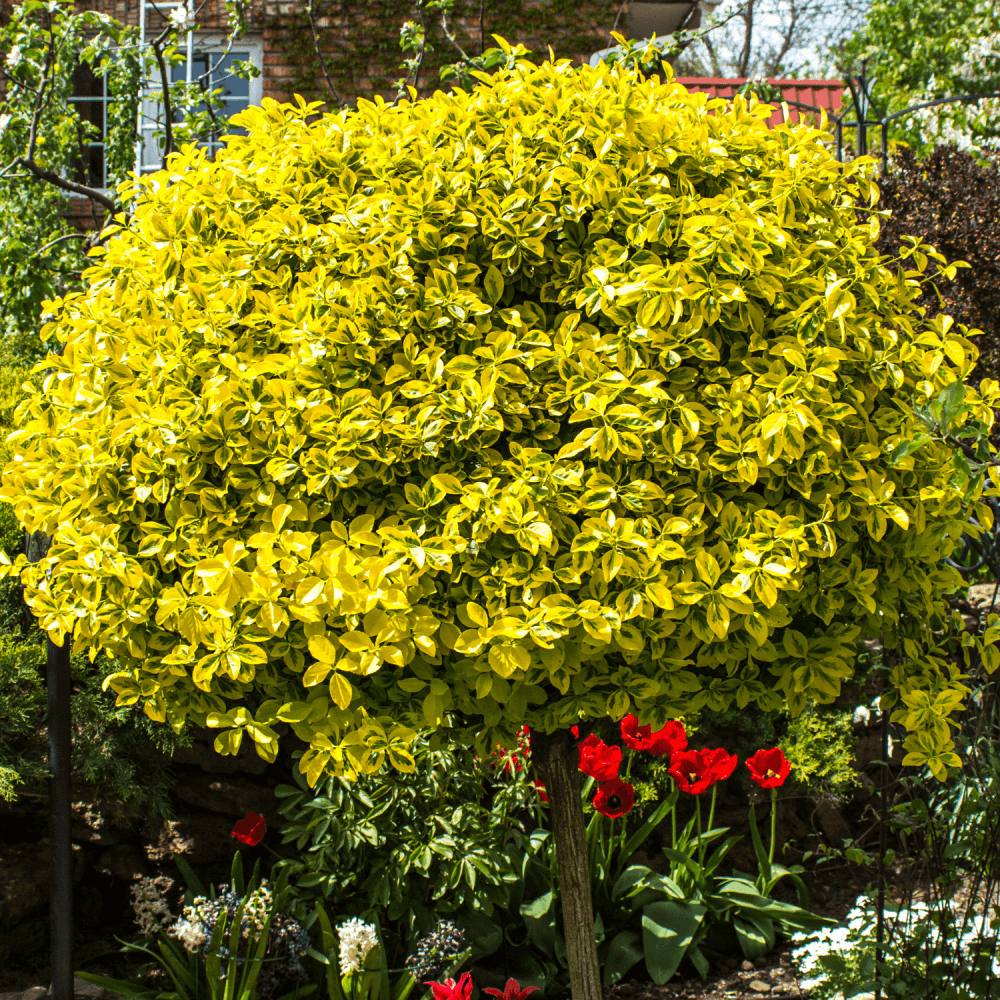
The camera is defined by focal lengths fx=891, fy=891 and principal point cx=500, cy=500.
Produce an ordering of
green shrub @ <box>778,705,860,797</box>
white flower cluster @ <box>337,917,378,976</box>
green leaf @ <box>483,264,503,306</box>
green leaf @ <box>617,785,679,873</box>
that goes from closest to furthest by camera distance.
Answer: green leaf @ <box>483,264,503,306</box> < white flower cluster @ <box>337,917,378,976</box> < green leaf @ <box>617,785,679,873</box> < green shrub @ <box>778,705,860,797</box>

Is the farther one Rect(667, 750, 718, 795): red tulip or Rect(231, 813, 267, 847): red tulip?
Rect(667, 750, 718, 795): red tulip

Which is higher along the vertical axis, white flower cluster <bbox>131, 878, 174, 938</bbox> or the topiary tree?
the topiary tree

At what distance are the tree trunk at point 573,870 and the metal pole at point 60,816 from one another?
157 centimetres

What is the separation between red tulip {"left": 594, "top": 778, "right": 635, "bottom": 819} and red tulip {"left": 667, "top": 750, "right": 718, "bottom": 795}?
0.70 ft

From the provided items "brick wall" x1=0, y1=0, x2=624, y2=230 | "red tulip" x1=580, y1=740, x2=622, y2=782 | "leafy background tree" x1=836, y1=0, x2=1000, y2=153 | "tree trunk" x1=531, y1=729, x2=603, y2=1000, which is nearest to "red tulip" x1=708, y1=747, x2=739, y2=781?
"red tulip" x1=580, y1=740, x2=622, y2=782

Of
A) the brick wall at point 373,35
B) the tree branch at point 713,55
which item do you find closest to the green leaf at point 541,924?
the brick wall at point 373,35

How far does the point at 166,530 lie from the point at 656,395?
3.73ft

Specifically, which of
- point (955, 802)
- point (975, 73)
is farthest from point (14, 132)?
→ point (975, 73)

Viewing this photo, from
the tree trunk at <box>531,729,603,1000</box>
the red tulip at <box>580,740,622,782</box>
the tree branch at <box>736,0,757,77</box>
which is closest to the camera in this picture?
the tree trunk at <box>531,729,603,1000</box>

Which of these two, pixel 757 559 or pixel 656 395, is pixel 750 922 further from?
pixel 656 395

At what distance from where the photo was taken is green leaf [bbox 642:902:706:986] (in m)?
3.21

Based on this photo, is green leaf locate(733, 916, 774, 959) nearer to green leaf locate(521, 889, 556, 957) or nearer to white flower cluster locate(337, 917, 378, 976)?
green leaf locate(521, 889, 556, 957)

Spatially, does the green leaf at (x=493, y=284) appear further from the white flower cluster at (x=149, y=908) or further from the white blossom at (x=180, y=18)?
the white blossom at (x=180, y=18)

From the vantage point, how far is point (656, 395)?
1.81 m
